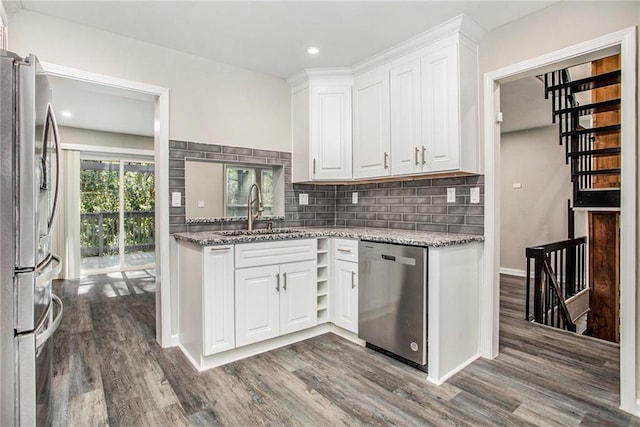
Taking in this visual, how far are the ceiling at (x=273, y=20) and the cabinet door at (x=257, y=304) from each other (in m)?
1.79

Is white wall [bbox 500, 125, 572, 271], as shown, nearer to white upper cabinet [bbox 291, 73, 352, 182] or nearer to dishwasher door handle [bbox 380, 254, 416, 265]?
white upper cabinet [bbox 291, 73, 352, 182]

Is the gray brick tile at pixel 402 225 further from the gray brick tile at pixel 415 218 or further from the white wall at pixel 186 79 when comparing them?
the white wall at pixel 186 79

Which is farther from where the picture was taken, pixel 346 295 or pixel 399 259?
pixel 346 295

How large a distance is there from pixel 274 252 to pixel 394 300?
38.1 inches

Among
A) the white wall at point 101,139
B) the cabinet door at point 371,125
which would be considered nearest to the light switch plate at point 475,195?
the cabinet door at point 371,125

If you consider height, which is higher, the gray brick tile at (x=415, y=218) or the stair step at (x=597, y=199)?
the stair step at (x=597, y=199)

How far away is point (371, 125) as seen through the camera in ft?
10.00

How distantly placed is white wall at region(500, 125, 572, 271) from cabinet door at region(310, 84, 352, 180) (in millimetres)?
3940

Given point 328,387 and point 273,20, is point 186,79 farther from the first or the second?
point 328,387

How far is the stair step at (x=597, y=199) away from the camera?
3230mm

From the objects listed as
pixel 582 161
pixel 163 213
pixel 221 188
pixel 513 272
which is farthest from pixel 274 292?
pixel 513 272

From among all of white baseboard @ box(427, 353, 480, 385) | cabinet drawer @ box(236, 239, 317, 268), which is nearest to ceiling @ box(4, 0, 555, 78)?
cabinet drawer @ box(236, 239, 317, 268)

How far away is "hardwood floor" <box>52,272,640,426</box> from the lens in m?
1.82

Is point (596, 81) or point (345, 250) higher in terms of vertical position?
point (596, 81)
